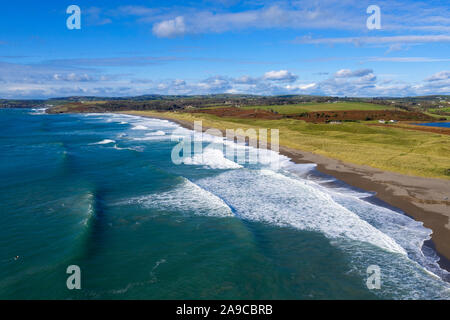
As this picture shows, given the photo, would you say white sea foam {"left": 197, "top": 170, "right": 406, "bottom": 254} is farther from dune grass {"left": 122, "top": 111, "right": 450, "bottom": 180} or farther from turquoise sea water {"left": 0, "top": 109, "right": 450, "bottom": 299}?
dune grass {"left": 122, "top": 111, "right": 450, "bottom": 180}

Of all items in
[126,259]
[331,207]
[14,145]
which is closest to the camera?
[126,259]

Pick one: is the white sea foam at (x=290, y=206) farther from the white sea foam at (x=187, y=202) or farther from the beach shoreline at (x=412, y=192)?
the beach shoreline at (x=412, y=192)
